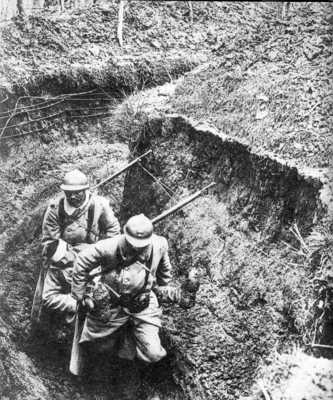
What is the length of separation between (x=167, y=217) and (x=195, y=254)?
86cm

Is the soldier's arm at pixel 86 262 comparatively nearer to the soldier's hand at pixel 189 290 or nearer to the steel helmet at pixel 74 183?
the steel helmet at pixel 74 183

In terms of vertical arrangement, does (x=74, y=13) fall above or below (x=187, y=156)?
above

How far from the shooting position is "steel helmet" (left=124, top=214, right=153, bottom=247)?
430 cm

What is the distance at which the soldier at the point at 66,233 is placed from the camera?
5582 millimetres

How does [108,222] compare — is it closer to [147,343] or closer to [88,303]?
[88,303]

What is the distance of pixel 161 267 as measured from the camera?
4.90 metres

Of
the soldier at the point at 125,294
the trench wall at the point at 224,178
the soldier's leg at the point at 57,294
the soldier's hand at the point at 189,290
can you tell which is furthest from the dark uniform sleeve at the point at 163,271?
the soldier's leg at the point at 57,294

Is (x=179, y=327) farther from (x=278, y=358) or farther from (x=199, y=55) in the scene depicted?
(x=199, y=55)

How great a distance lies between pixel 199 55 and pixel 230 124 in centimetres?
406

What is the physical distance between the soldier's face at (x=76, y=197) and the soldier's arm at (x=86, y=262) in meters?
1.03

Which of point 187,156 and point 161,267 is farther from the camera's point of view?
point 187,156

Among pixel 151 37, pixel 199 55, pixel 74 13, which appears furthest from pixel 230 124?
pixel 74 13

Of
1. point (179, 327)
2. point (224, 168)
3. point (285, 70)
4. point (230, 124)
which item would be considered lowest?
point (179, 327)

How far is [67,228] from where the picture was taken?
18.8 ft
